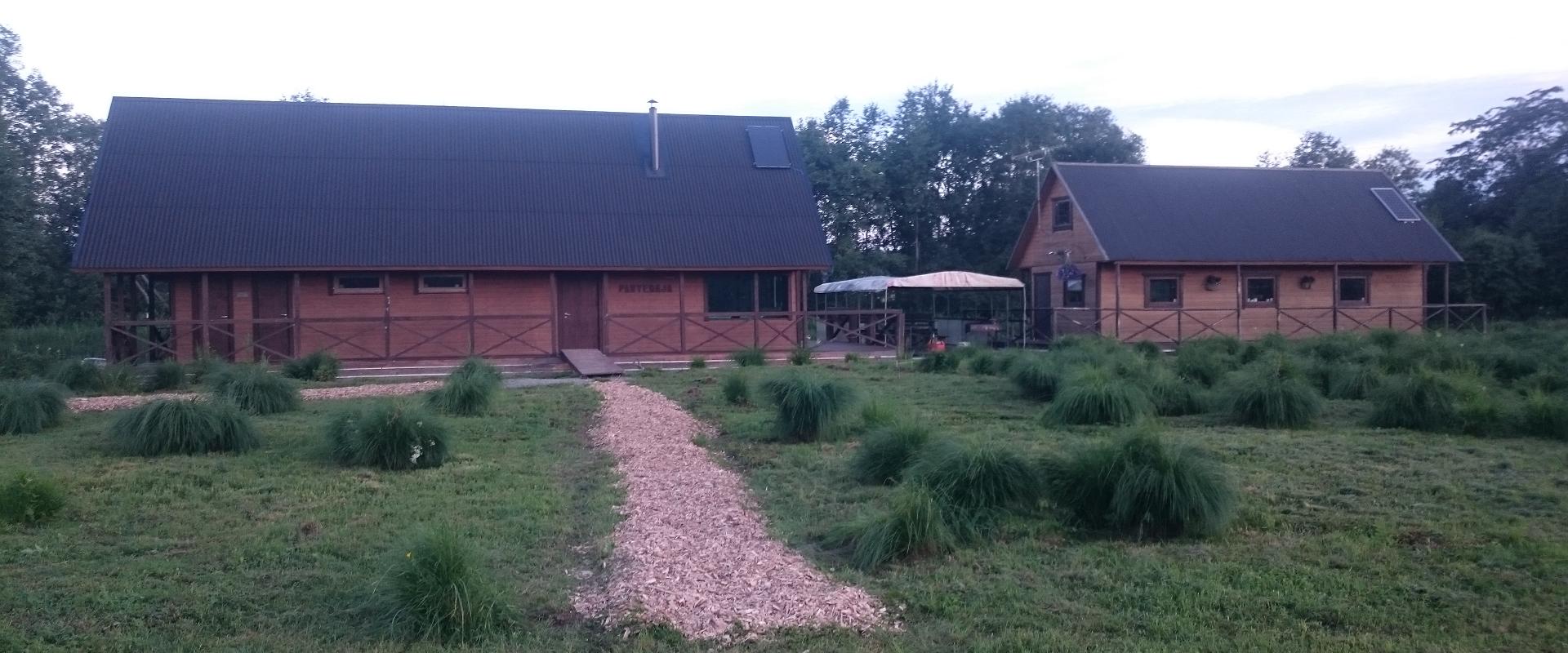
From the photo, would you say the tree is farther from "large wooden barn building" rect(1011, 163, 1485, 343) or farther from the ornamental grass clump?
the ornamental grass clump

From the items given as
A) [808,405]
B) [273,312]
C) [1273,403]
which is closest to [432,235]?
[273,312]

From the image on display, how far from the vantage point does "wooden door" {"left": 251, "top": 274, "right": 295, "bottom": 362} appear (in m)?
22.2

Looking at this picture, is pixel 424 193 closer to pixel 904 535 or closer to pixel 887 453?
pixel 887 453

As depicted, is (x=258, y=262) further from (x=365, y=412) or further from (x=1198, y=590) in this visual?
(x=1198, y=590)

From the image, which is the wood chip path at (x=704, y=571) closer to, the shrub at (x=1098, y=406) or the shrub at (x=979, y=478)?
the shrub at (x=979, y=478)

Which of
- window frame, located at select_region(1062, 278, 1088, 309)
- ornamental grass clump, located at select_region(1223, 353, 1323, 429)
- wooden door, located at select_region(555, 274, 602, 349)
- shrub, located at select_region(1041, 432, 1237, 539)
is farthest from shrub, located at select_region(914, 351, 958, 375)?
shrub, located at select_region(1041, 432, 1237, 539)

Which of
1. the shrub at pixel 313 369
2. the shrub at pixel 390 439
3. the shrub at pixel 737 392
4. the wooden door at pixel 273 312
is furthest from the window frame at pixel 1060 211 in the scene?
the shrub at pixel 390 439

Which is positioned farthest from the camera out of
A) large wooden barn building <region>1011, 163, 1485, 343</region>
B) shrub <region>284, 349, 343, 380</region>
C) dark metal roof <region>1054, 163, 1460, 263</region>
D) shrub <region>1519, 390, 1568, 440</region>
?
dark metal roof <region>1054, 163, 1460, 263</region>

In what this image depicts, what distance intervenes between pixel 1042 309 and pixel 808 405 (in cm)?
1882

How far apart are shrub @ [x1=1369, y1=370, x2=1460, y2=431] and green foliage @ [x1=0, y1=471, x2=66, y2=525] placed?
11776 mm

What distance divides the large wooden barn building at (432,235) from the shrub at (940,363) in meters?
5.13

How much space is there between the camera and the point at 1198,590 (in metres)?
6.10

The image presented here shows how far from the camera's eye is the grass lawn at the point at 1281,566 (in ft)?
18.0

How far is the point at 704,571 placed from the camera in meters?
6.70
